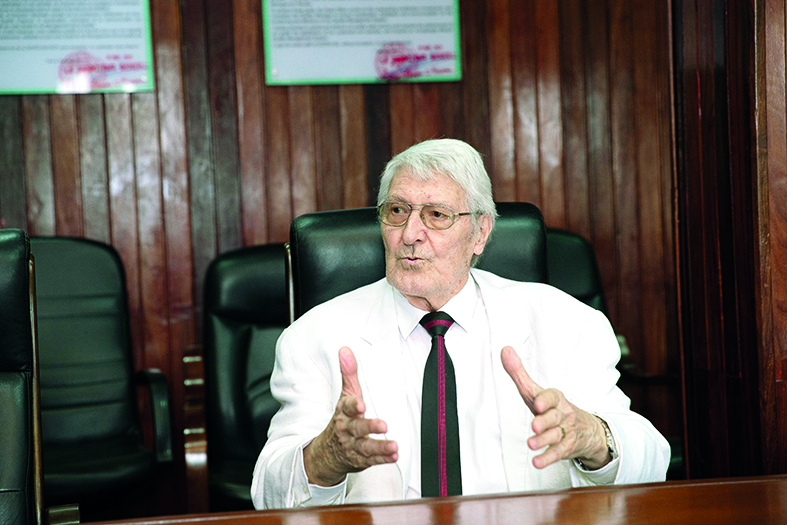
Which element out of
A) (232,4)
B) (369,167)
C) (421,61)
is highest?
(232,4)

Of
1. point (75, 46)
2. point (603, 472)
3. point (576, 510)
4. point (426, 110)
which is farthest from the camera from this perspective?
point (426, 110)

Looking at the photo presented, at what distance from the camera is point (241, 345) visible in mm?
2252

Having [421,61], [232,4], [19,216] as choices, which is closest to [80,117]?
[19,216]

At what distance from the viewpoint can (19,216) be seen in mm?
2621

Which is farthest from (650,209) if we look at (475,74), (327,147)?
(327,147)

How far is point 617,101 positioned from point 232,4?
146 centimetres

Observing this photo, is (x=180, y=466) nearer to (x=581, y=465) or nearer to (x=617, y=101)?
(x=581, y=465)

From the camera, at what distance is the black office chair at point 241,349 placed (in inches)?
86.7

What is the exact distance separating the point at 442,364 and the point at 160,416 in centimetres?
114

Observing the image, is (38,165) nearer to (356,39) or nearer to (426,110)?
(356,39)

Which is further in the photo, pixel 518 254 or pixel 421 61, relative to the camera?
pixel 421 61

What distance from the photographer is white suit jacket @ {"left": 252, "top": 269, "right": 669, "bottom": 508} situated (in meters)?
1.46

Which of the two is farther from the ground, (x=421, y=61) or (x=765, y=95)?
(x=421, y=61)

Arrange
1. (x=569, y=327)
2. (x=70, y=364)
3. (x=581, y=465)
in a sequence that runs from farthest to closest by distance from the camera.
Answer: (x=70, y=364) < (x=569, y=327) < (x=581, y=465)
